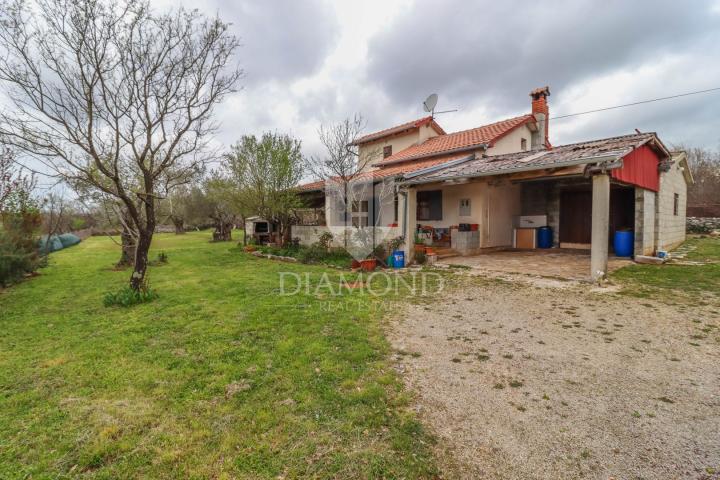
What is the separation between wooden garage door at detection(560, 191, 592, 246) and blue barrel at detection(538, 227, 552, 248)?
49 cm

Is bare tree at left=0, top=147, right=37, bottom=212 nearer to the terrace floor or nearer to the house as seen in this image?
the house

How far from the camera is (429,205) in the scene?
41.5 ft

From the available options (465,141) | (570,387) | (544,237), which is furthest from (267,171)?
(570,387)

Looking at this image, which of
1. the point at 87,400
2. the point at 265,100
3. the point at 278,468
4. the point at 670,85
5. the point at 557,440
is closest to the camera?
the point at 278,468

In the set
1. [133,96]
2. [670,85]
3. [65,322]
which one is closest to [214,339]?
[65,322]

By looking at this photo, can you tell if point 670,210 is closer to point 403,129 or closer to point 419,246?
point 419,246

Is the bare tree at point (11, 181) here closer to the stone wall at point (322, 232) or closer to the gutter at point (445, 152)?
the stone wall at point (322, 232)

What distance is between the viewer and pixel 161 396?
294 centimetres

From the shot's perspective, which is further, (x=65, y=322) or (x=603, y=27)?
(x=603, y=27)

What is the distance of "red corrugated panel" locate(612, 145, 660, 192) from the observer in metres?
7.80

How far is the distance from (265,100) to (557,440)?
11119 mm

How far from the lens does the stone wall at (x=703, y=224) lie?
17.6 metres

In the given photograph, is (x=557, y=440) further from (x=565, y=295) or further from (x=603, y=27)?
(x=603, y=27)

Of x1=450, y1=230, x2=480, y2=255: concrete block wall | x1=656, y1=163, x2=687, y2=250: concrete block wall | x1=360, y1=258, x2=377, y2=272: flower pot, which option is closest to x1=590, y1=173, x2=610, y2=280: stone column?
x1=450, y1=230, x2=480, y2=255: concrete block wall
